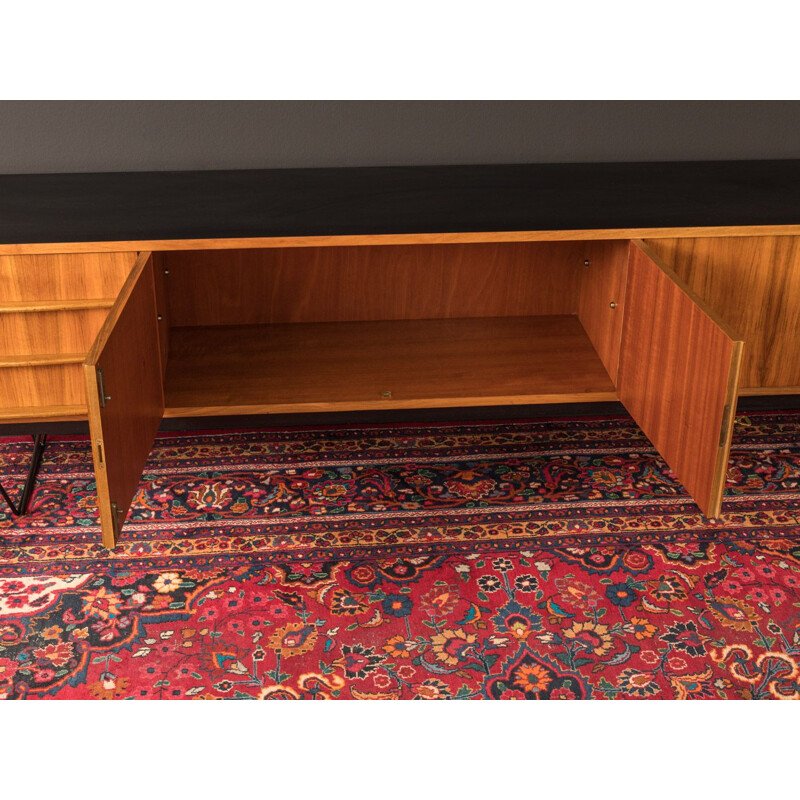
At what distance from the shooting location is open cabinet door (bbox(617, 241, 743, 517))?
2.14 meters

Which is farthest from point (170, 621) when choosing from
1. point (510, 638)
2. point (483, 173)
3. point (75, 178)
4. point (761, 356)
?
point (761, 356)

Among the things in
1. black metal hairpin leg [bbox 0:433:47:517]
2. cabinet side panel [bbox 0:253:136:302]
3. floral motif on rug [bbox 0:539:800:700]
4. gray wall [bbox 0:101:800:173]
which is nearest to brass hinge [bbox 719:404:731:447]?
floral motif on rug [bbox 0:539:800:700]

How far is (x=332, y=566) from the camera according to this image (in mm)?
2580

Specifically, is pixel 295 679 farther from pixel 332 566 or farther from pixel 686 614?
pixel 686 614

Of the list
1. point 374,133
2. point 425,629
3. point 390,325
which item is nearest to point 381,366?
point 390,325

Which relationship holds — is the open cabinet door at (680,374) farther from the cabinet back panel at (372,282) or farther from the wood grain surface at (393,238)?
the cabinet back panel at (372,282)

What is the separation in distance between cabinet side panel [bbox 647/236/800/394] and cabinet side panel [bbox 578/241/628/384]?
0.40 ft

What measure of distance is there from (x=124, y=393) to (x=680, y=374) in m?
1.31

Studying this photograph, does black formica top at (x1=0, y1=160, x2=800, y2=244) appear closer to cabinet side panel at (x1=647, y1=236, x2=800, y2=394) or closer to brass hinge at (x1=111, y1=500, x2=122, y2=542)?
cabinet side panel at (x1=647, y1=236, x2=800, y2=394)

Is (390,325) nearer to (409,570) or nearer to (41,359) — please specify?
(409,570)

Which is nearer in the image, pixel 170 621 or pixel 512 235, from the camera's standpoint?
pixel 170 621

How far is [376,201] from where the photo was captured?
269 centimetres

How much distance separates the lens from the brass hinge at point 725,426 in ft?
6.96

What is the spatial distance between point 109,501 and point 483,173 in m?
1.44
